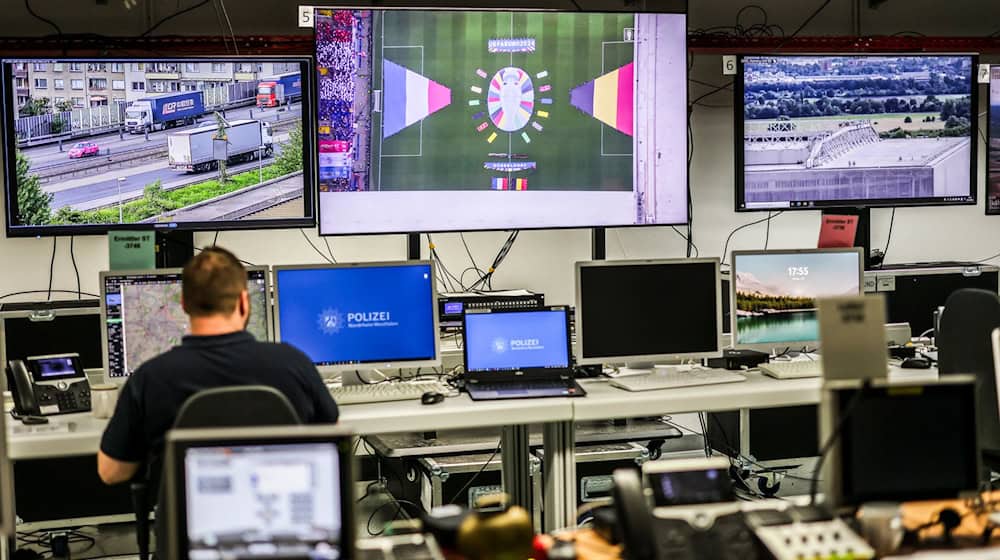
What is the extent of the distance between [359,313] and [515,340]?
557 millimetres

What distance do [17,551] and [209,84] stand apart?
209cm

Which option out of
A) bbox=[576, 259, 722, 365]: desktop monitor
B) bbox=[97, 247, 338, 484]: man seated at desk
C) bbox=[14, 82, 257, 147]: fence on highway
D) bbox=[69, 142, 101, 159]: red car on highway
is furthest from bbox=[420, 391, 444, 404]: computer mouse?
bbox=[69, 142, 101, 159]: red car on highway

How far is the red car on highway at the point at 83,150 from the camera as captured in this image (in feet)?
15.9

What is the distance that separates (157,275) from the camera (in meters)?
3.68

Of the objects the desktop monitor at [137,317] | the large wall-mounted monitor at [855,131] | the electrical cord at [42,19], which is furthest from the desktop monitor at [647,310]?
the electrical cord at [42,19]

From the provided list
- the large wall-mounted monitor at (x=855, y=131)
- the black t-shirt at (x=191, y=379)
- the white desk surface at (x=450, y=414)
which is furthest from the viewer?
the large wall-mounted monitor at (x=855, y=131)

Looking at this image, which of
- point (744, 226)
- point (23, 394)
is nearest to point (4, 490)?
point (23, 394)

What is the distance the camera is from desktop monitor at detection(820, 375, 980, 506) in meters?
2.26

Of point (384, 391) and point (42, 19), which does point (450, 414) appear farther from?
point (42, 19)

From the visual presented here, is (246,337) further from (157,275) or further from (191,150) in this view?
(191,150)

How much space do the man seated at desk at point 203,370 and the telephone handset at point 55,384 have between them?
3.14 feet

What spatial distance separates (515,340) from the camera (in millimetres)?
3871

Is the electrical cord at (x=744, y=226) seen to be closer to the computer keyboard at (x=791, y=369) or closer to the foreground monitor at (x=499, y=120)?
the foreground monitor at (x=499, y=120)

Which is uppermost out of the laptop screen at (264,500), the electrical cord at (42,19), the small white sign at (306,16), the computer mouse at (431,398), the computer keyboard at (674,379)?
the electrical cord at (42,19)
